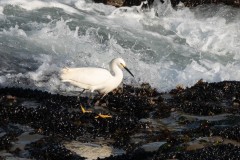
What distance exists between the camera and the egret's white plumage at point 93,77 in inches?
401

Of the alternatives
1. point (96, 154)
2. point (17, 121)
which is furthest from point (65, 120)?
point (96, 154)

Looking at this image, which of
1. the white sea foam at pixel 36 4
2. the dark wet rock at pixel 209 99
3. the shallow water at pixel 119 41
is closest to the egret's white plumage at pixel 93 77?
the dark wet rock at pixel 209 99

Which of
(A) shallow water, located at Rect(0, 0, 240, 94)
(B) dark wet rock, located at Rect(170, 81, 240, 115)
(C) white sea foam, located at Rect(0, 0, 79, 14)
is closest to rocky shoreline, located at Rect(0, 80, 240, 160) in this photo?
(B) dark wet rock, located at Rect(170, 81, 240, 115)

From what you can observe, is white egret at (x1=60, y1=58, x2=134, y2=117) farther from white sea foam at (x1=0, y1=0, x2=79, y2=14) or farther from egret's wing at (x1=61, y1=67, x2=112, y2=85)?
white sea foam at (x1=0, y1=0, x2=79, y2=14)

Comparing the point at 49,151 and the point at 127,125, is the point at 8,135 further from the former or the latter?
the point at 127,125

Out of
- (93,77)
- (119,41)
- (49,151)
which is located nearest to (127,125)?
(93,77)

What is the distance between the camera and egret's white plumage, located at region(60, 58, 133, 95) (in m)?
10.2

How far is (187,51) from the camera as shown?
1959 cm

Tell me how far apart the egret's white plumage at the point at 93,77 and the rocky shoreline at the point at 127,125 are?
1.34ft

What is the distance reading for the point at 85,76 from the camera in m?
10.2

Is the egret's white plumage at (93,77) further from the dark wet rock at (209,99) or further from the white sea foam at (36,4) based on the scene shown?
the white sea foam at (36,4)

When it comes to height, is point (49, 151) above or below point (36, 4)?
above

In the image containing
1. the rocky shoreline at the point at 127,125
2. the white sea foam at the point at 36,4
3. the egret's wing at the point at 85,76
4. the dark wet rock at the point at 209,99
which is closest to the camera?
the rocky shoreline at the point at 127,125

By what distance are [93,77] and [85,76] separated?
0.53 feet
